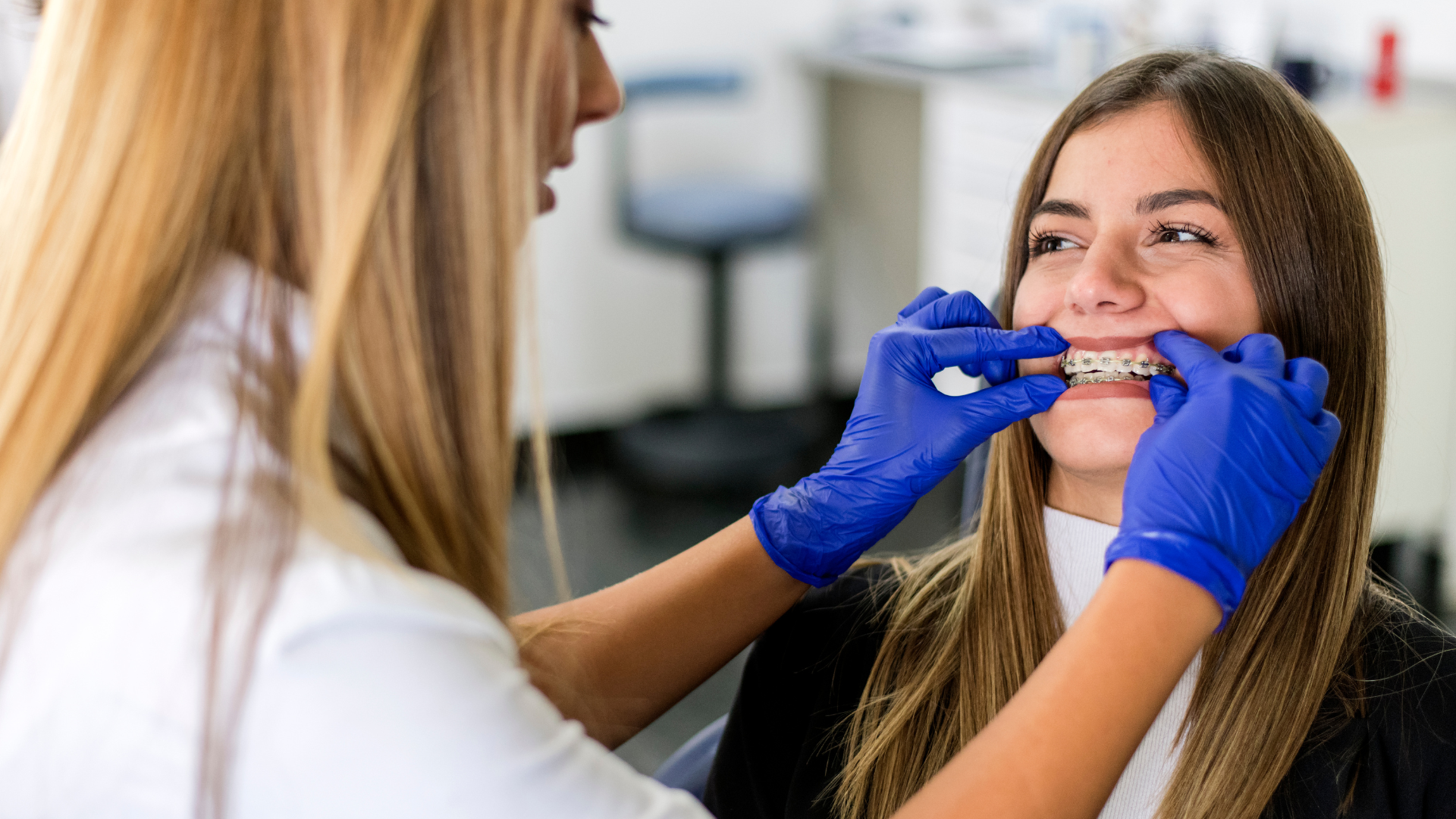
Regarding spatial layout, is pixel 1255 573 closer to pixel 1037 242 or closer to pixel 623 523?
pixel 1037 242

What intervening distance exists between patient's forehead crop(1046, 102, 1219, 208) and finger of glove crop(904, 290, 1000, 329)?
13 centimetres

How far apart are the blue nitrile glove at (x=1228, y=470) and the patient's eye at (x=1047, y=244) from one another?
272 mm

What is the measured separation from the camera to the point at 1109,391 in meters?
1.11

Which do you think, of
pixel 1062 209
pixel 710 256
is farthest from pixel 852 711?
pixel 710 256

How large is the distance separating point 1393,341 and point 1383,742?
5.03 ft

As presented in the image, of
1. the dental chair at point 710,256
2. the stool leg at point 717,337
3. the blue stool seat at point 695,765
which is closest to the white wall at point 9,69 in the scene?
the dental chair at point 710,256

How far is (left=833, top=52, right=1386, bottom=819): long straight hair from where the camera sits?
1.04 meters

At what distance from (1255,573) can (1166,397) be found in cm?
20

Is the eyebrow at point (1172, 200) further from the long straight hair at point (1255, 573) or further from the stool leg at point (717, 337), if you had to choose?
the stool leg at point (717, 337)

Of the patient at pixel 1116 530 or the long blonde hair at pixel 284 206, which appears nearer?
the long blonde hair at pixel 284 206

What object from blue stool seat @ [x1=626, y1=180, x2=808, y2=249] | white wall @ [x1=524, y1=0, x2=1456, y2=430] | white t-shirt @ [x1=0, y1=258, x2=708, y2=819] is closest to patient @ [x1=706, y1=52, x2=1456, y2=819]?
white t-shirt @ [x1=0, y1=258, x2=708, y2=819]

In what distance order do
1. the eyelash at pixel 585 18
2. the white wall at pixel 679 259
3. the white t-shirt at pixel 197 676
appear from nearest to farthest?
1. the white t-shirt at pixel 197 676
2. the eyelash at pixel 585 18
3. the white wall at pixel 679 259

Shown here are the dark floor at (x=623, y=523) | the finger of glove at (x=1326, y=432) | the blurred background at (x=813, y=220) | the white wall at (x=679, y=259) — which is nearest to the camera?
the finger of glove at (x=1326, y=432)

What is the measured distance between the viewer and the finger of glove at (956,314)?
1.21m
